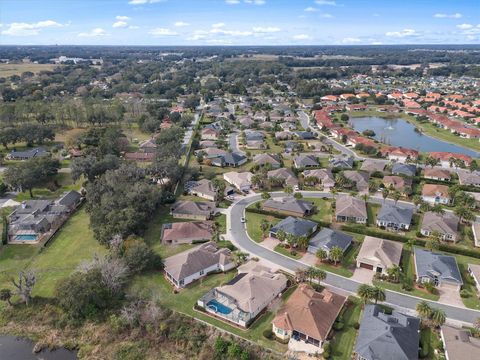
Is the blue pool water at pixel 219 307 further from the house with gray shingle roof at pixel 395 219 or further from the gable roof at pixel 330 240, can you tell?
the house with gray shingle roof at pixel 395 219

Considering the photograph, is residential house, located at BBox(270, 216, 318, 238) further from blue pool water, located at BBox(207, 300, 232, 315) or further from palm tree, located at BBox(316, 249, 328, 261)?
blue pool water, located at BBox(207, 300, 232, 315)

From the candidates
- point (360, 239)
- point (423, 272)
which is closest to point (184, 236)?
point (360, 239)

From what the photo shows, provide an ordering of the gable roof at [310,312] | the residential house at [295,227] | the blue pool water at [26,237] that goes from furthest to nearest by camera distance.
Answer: the blue pool water at [26,237]
the residential house at [295,227]
the gable roof at [310,312]

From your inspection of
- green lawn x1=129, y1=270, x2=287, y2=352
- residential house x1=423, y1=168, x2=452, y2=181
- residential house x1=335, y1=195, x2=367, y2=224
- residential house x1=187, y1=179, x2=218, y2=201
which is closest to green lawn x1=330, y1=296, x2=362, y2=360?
green lawn x1=129, y1=270, x2=287, y2=352

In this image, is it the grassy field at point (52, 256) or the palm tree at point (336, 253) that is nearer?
the grassy field at point (52, 256)

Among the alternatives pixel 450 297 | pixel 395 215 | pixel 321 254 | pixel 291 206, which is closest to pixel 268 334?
pixel 321 254

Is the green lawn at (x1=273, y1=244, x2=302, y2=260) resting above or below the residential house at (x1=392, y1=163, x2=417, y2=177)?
below

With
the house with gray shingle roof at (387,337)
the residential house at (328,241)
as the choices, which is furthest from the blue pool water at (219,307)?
the residential house at (328,241)
